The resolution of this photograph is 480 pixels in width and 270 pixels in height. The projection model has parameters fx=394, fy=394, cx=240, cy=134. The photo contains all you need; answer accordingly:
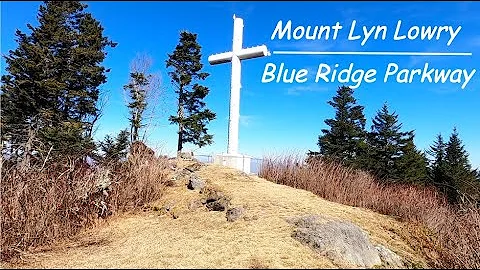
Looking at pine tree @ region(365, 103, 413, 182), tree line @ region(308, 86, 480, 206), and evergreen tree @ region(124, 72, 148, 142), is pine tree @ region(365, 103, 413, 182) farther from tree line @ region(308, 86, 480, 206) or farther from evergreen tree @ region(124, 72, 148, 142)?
evergreen tree @ region(124, 72, 148, 142)

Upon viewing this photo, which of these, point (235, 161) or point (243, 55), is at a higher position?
point (243, 55)

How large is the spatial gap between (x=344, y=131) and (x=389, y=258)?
21.5 m

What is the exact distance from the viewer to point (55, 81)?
57.5 ft

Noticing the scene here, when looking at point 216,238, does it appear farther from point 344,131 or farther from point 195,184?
point 344,131

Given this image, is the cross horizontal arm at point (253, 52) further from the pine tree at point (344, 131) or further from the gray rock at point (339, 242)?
the pine tree at point (344, 131)

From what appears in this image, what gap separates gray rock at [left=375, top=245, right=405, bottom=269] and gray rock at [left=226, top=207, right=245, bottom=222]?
84.6 inches

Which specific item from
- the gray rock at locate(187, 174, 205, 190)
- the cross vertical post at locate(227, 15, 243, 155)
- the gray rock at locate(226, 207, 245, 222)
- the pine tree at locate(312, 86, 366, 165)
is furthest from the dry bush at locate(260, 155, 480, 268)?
the pine tree at locate(312, 86, 366, 165)

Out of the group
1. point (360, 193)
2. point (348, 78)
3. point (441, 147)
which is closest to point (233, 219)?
point (348, 78)

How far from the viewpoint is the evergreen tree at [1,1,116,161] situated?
664 inches

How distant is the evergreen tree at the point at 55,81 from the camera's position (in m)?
16.9

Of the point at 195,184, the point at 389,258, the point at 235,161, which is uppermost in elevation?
the point at 235,161

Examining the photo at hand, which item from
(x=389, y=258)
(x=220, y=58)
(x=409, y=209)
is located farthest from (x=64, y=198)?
(x=409, y=209)

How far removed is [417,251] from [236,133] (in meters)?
6.22

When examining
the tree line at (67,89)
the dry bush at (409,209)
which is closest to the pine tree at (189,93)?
the tree line at (67,89)
